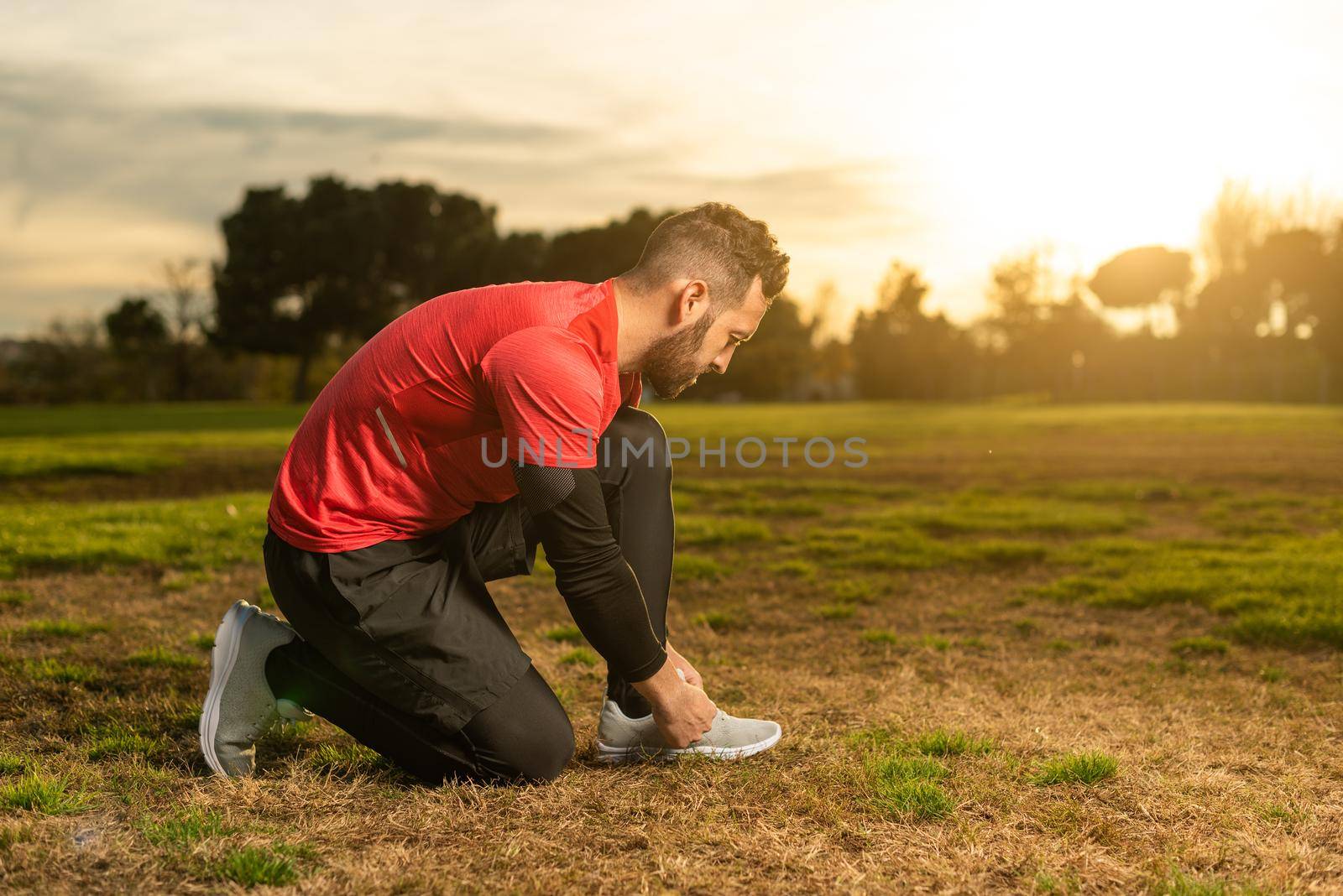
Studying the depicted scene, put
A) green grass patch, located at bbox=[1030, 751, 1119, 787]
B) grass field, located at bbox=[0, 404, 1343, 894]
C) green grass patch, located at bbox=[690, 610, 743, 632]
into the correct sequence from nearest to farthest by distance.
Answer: grass field, located at bbox=[0, 404, 1343, 894] < green grass patch, located at bbox=[1030, 751, 1119, 787] < green grass patch, located at bbox=[690, 610, 743, 632]

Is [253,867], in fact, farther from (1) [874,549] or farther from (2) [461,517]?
(1) [874,549]

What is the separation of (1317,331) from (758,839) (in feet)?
172

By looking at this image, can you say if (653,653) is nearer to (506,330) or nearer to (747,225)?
(506,330)

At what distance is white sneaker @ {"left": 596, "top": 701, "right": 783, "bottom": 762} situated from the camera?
283cm

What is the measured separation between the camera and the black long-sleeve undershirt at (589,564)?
7.38 feet

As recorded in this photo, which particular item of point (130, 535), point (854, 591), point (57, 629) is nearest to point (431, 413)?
point (57, 629)

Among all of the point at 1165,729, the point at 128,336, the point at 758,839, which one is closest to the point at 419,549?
the point at 758,839

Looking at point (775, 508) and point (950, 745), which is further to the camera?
point (775, 508)

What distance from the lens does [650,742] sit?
2838mm

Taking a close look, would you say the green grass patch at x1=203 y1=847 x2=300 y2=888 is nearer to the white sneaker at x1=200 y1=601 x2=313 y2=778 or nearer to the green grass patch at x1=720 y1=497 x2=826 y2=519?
the white sneaker at x1=200 y1=601 x2=313 y2=778

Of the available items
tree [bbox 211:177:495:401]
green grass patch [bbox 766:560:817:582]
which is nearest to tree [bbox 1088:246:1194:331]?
tree [bbox 211:177:495:401]

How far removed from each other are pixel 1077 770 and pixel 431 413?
1.97 m

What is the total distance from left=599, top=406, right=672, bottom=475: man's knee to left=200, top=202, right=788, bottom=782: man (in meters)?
0.03

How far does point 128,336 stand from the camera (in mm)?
43812
